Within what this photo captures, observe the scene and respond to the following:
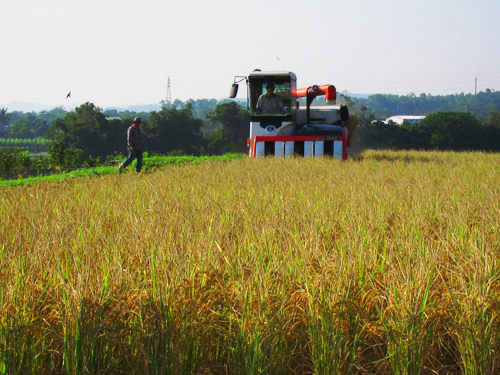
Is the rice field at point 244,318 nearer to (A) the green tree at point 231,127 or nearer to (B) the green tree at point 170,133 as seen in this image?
(B) the green tree at point 170,133

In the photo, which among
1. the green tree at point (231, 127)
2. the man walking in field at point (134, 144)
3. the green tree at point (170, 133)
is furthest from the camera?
the green tree at point (231, 127)

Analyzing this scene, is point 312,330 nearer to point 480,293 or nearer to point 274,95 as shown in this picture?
point 480,293

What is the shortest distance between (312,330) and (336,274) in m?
0.38

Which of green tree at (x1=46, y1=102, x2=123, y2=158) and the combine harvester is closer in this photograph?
the combine harvester

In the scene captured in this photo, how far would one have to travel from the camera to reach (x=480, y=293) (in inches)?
99.0

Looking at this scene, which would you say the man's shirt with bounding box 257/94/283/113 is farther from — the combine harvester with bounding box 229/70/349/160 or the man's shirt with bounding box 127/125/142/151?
the man's shirt with bounding box 127/125/142/151

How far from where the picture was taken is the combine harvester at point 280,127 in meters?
13.6

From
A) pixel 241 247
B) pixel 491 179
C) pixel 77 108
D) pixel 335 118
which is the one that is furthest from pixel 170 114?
pixel 241 247

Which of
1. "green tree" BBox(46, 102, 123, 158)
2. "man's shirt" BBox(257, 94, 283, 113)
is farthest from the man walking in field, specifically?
"green tree" BBox(46, 102, 123, 158)

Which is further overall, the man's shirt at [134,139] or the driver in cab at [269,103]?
the driver in cab at [269,103]

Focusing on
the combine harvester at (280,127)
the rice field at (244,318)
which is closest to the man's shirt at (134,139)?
the combine harvester at (280,127)

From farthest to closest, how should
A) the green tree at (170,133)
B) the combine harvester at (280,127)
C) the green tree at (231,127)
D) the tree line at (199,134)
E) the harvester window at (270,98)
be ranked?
the green tree at (231,127), the green tree at (170,133), the tree line at (199,134), the harvester window at (270,98), the combine harvester at (280,127)

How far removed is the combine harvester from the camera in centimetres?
1362

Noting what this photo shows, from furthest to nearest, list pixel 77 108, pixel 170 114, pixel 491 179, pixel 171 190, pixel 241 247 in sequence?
pixel 77 108, pixel 170 114, pixel 491 179, pixel 171 190, pixel 241 247
